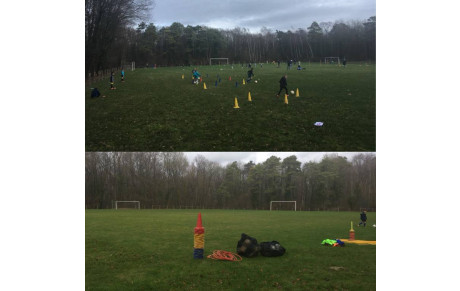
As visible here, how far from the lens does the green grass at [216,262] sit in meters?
6.48

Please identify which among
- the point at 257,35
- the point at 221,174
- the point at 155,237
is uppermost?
the point at 257,35

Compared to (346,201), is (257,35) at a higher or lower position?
higher

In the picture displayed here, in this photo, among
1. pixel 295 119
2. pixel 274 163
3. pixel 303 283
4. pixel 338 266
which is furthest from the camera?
pixel 274 163

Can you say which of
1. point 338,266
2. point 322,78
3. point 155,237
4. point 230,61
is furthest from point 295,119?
point 155,237

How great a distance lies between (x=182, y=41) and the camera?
9.46 metres

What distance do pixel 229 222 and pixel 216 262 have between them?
6.96 m

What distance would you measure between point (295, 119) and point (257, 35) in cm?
229

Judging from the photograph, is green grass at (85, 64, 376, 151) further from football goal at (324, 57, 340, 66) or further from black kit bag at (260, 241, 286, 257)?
black kit bag at (260, 241, 286, 257)

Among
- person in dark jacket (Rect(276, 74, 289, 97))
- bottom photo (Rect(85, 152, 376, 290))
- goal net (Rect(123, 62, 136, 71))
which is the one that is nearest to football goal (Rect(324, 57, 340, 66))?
person in dark jacket (Rect(276, 74, 289, 97))

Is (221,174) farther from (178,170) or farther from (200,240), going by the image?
(200,240)

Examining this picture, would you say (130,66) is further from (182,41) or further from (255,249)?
(255,249)

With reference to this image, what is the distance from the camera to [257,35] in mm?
9250

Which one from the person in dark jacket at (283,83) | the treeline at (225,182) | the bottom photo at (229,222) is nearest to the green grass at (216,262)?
the bottom photo at (229,222)

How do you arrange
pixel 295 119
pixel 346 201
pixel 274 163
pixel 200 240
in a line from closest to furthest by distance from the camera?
1. pixel 200 240
2. pixel 295 119
3. pixel 274 163
4. pixel 346 201
